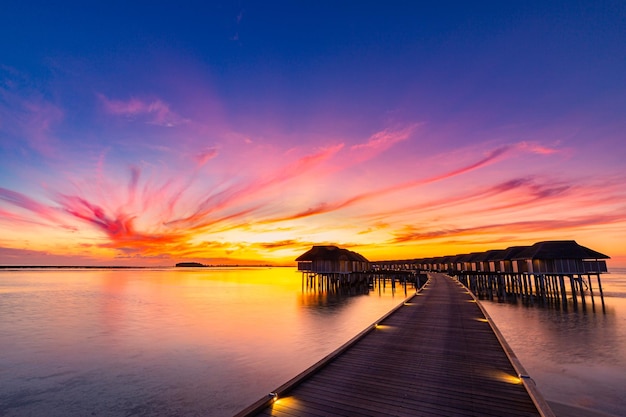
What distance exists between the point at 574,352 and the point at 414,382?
1499 cm

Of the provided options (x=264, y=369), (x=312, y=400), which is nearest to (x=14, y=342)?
(x=264, y=369)

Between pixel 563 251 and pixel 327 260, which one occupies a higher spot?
pixel 563 251

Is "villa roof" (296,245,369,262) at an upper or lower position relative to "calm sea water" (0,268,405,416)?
upper

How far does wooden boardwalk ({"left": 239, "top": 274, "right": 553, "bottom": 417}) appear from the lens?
6.29 metres

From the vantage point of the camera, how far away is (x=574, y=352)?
1680 cm

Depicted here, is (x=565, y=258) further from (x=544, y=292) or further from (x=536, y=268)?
(x=544, y=292)

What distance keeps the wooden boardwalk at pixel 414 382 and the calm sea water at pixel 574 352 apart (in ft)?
11.6

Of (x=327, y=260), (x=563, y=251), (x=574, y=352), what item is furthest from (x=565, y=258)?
(x=327, y=260)

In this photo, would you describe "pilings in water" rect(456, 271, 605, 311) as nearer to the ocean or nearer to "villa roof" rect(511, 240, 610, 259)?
"villa roof" rect(511, 240, 610, 259)

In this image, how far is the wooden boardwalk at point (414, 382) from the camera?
629 centimetres

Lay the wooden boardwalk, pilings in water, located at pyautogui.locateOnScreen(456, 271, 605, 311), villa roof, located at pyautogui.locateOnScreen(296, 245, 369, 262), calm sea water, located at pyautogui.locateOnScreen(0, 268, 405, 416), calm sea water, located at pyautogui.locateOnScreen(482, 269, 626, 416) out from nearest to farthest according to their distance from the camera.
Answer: the wooden boardwalk → calm sea water, located at pyautogui.locateOnScreen(0, 268, 405, 416) → calm sea water, located at pyautogui.locateOnScreen(482, 269, 626, 416) → pilings in water, located at pyautogui.locateOnScreen(456, 271, 605, 311) → villa roof, located at pyautogui.locateOnScreen(296, 245, 369, 262)

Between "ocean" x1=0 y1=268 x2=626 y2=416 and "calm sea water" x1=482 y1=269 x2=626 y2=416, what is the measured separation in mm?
53

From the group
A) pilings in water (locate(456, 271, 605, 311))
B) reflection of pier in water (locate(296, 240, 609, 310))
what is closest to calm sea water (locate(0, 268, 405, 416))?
reflection of pier in water (locate(296, 240, 609, 310))

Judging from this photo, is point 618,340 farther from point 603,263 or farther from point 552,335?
point 603,263
